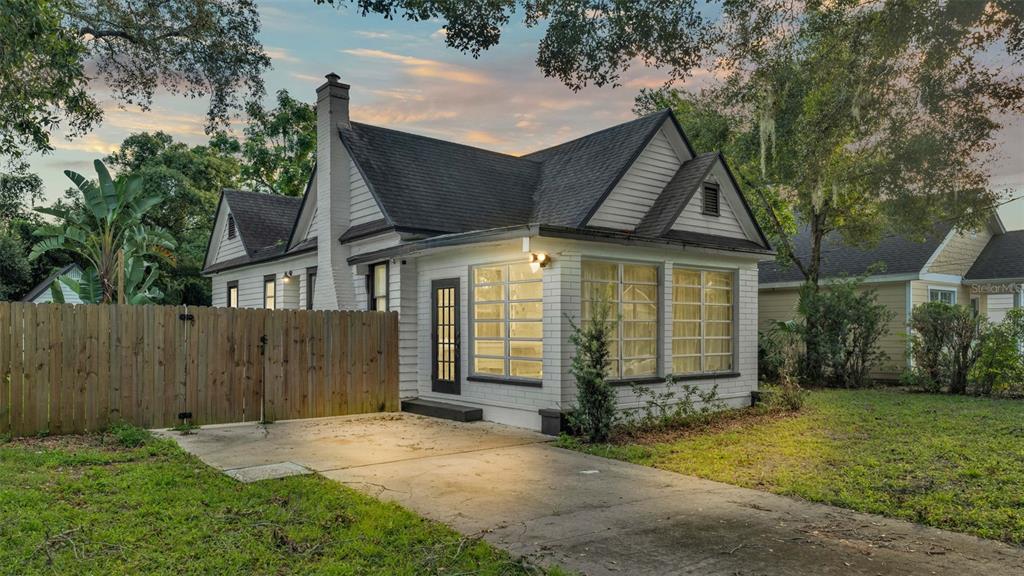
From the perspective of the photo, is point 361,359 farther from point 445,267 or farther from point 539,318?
point 539,318

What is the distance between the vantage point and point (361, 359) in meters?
11.7

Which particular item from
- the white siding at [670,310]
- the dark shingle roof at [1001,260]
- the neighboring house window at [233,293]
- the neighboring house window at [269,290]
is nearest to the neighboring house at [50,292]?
the neighboring house window at [233,293]

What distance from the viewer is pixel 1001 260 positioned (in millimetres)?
19891

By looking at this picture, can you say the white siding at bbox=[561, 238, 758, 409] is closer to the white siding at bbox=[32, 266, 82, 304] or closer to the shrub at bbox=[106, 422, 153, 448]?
the shrub at bbox=[106, 422, 153, 448]

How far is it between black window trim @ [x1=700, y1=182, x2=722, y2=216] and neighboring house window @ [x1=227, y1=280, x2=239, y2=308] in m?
14.6

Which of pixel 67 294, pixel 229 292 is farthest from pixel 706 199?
pixel 67 294

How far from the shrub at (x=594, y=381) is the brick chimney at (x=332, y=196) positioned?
20.6 ft

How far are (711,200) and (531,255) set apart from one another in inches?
195

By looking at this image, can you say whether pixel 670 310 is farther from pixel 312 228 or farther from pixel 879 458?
pixel 312 228

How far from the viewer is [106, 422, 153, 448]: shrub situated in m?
8.38

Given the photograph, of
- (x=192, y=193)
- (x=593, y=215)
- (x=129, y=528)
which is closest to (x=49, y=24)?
(x=129, y=528)

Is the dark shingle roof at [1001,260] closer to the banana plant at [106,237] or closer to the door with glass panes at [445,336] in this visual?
the door with glass panes at [445,336]

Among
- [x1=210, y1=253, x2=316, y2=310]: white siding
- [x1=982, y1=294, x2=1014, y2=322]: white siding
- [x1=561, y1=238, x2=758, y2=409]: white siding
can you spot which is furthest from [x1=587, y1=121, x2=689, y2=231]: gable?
[x1=982, y1=294, x2=1014, y2=322]: white siding

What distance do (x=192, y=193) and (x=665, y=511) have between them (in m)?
28.8
